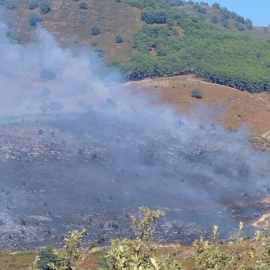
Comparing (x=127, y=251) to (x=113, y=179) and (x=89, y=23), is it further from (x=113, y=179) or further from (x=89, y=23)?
(x=89, y=23)

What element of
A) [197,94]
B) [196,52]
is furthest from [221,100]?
[196,52]

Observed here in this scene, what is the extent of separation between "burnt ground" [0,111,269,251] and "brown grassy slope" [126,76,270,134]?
8535 mm

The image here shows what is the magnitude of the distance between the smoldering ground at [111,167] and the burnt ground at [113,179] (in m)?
0.11

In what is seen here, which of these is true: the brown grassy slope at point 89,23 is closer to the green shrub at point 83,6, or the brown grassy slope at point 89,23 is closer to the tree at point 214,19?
the green shrub at point 83,6

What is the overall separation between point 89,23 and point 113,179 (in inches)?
2637

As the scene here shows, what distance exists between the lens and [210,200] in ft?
217

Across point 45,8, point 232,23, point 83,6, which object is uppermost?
point 232,23

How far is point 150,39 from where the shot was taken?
127 metres

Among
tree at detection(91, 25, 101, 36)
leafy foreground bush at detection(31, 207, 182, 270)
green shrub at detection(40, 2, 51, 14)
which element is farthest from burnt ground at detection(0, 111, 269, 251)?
green shrub at detection(40, 2, 51, 14)

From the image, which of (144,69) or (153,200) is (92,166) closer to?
(153,200)

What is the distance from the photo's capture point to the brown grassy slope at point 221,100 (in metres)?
96.9

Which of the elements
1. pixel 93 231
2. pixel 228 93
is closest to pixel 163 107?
pixel 228 93

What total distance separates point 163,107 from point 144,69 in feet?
52.4

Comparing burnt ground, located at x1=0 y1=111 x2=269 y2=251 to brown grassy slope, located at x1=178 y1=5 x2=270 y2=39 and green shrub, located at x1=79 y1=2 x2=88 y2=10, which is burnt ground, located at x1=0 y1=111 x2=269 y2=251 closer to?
green shrub, located at x1=79 y1=2 x2=88 y2=10
